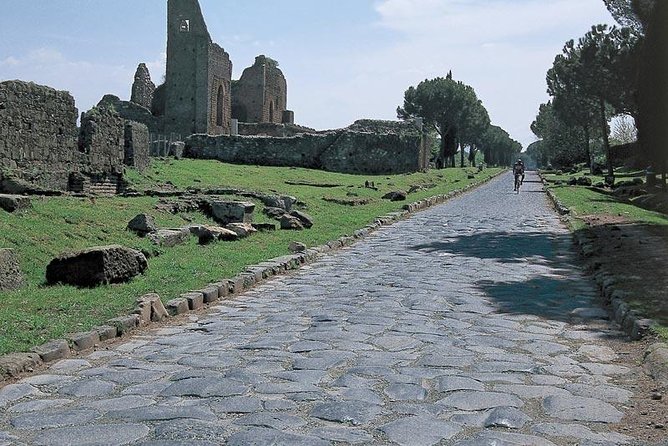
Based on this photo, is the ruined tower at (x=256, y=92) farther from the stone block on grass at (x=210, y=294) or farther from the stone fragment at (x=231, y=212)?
the stone block on grass at (x=210, y=294)

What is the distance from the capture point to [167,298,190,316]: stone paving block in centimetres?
812

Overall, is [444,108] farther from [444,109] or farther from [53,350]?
[53,350]

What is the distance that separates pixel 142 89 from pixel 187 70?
7.63 metres

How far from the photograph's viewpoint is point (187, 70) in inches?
1866

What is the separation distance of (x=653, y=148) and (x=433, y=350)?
81.5 ft

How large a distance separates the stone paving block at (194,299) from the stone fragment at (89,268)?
3.14 feet

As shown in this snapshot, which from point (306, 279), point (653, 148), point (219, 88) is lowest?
point (306, 279)

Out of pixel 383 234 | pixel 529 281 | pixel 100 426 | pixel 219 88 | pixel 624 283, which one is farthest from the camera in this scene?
pixel 219 88

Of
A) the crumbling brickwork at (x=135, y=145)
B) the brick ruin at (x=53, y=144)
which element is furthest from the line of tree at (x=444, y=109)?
the brick ruin at (x=53, y=144)

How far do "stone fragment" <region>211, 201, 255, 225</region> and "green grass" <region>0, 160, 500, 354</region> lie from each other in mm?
341

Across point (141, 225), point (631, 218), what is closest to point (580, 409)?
point (141, 225)

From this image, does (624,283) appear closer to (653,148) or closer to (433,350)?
(433,350)

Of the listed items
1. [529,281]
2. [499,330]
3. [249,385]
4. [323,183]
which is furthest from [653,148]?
[249,385]

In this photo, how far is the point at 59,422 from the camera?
451 centimetres
